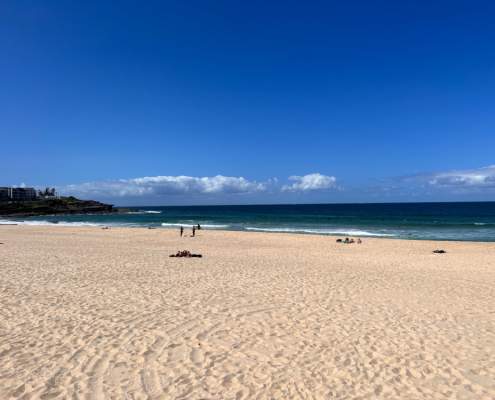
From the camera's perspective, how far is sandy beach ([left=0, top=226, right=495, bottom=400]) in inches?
203

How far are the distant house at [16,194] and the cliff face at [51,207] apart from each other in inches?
1370

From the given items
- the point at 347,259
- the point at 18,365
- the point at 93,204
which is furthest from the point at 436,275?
the point at 93,204

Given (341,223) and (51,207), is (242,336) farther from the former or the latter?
(51,207)

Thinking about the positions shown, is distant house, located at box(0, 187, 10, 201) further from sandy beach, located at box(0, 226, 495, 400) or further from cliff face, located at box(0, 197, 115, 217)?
sandy beach, located at box(0, 226, 495, 400)

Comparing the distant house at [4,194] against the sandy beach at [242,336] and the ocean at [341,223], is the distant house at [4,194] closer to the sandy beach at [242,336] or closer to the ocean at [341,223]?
A: the ocean at [341,223]

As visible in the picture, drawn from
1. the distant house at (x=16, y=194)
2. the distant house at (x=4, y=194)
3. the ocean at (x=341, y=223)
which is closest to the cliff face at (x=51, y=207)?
the ocean at (x=341, y=223)

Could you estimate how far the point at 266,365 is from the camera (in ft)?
19.0

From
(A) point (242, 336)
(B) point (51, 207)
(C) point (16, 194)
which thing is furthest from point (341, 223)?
(C) point (16, 194)

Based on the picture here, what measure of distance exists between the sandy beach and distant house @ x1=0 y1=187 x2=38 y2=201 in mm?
145656

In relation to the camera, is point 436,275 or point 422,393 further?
point 436,275

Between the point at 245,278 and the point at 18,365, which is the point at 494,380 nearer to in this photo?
the point at 18,365

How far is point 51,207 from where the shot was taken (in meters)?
99.5

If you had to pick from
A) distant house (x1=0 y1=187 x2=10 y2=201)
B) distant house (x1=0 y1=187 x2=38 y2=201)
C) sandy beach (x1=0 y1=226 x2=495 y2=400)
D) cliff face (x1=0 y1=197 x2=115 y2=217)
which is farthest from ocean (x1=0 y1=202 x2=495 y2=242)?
distant house (x1=0 y1=187 x2=38 y2=201)

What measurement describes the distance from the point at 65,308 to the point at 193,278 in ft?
15.9
